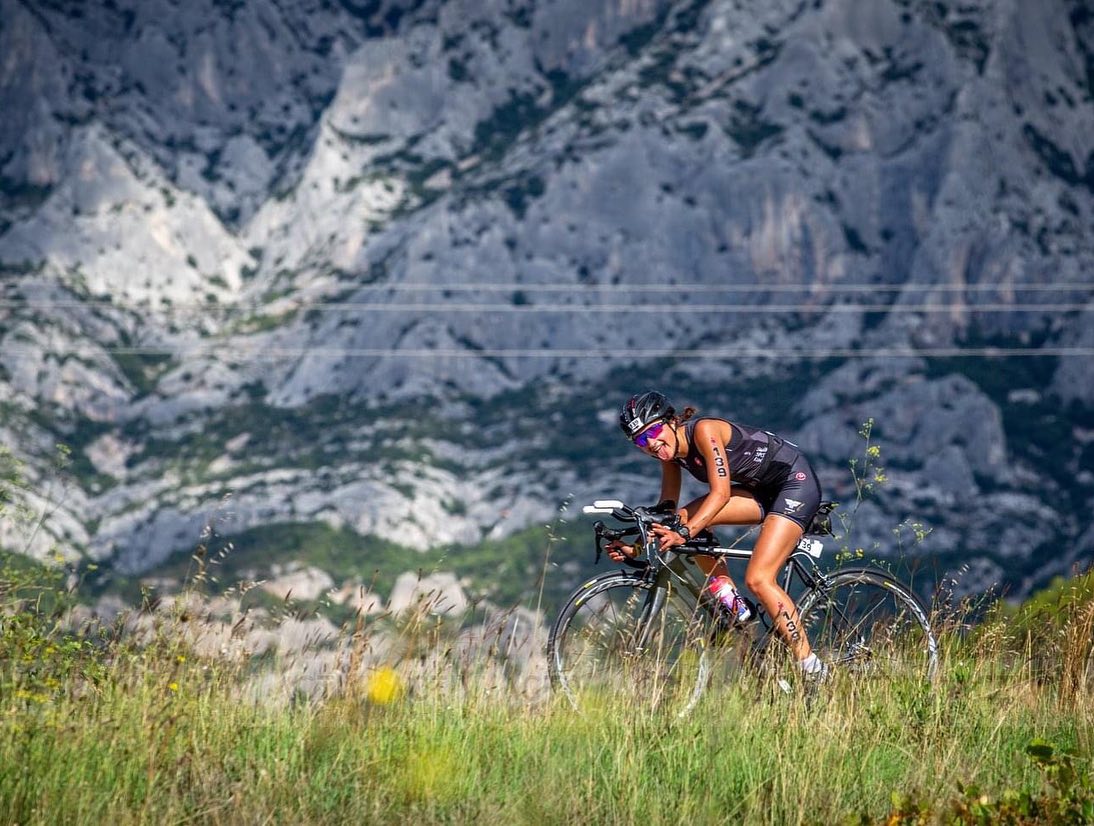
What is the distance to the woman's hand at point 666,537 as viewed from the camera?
8.91 meters

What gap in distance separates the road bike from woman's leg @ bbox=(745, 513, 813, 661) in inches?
3.8

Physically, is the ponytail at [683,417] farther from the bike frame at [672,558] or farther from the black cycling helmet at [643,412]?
the bike frame at [672,558]

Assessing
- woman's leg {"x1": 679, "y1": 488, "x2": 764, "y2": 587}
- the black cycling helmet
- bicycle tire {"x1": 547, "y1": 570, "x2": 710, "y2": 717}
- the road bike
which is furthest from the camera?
woman's leg {"x1": 679, "y1": 488, "x2": 764, "y2": 587}

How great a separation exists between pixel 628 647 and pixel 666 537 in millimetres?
780

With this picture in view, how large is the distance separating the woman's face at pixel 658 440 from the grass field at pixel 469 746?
1723 mm

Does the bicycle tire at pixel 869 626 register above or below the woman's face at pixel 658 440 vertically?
below

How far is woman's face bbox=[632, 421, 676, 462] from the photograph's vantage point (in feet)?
30.1

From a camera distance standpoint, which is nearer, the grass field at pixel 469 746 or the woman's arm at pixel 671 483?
the grass field at pixel 469 746

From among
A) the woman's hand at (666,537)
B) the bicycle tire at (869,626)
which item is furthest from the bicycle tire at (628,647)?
the bicycle tire at (869,626)

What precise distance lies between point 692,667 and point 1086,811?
3.05 m

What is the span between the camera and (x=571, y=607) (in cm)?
898

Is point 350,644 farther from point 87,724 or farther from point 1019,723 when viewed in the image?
point 1019,723

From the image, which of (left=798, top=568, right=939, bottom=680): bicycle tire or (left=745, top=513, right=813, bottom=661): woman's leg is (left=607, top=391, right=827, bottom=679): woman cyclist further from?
(left=798, top=568, right=939, bottom=680): bicycle tire

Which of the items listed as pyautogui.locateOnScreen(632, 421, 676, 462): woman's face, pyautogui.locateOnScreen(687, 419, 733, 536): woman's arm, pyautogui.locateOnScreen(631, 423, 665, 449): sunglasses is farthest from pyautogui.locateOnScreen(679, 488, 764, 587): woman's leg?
pyautogui.locateOnScreen(631, 423, 665, 449): sunglasses
